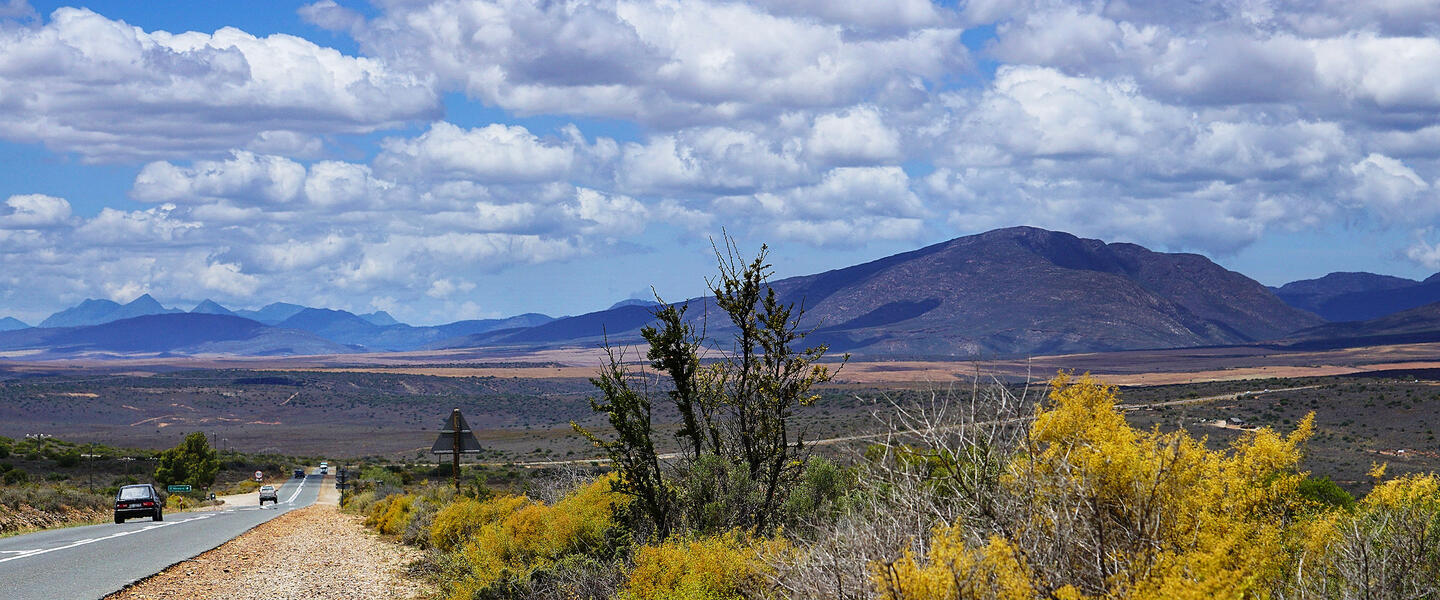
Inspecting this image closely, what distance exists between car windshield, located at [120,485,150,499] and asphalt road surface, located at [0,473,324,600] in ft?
5.53

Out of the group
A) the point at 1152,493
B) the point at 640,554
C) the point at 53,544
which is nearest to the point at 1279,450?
the point at 1152,493

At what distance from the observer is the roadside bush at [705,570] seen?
9117 mm

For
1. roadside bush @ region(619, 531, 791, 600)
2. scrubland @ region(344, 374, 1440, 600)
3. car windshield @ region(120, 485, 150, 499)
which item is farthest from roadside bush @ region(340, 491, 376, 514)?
roadside bush @ region(619, 531, 791, 600)

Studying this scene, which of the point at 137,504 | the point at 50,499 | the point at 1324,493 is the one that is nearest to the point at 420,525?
the point at 137,504

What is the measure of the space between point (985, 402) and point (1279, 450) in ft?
8.88

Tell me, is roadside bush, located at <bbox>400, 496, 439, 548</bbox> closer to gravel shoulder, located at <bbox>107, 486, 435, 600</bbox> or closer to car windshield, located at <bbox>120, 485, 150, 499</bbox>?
gravel shoulder, located at <bbox>107, 486, 435, 600</bbox>

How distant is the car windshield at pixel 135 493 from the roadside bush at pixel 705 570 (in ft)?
76.2

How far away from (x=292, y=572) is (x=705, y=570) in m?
9.02

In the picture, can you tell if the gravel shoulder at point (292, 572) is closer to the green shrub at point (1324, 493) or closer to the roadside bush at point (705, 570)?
the roadside bush at point (705, 570)

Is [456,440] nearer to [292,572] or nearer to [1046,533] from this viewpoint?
[292,572]

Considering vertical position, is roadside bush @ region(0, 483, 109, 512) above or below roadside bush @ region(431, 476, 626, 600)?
below

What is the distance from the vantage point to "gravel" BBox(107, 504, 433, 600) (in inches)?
540

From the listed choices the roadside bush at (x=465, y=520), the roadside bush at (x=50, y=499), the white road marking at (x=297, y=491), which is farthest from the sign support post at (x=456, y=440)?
the white road marking at (x=297, y=491)

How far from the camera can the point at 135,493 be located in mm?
29203
